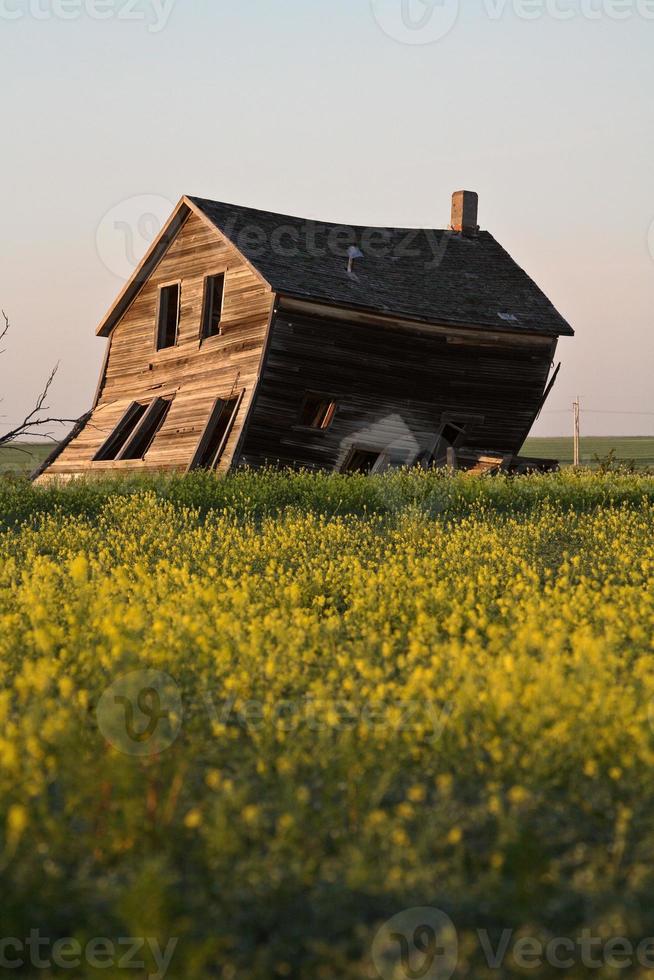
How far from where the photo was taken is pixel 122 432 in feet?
92.6

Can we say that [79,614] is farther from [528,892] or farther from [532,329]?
[532,329]

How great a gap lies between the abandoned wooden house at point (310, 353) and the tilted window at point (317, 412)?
54 mm

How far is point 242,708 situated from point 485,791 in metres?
1.75

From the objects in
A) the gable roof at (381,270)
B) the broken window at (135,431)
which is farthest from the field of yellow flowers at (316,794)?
the broken window at (135,431)

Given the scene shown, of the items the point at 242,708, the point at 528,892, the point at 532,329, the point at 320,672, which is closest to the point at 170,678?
the point at 242,708

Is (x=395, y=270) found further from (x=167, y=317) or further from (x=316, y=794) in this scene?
(x=316, y=794)

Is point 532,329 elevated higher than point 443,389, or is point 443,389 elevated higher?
point 532,329

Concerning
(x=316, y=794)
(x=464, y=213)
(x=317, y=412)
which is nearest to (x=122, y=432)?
(x=317, y=412)

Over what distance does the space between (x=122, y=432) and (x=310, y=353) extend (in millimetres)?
6620

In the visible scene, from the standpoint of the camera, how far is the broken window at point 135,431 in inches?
1073

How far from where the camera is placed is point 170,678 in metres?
6.89

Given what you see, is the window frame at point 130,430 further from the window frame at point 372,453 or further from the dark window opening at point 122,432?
the window frame at point 372,453

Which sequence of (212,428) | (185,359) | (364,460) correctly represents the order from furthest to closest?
(185,359) → (364,460) → (212,428)

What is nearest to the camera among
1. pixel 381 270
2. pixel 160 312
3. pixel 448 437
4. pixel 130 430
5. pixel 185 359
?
pixel 185 359
